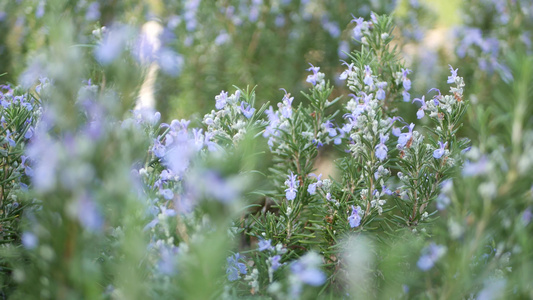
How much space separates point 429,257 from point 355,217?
403mm

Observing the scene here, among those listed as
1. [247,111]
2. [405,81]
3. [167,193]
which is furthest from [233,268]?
[405,81]

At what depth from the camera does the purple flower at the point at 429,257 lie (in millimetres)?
975

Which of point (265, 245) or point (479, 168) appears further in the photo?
point (265, 245)

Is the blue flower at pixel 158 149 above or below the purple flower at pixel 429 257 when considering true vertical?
above

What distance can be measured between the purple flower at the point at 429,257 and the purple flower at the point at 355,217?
36 centimetres

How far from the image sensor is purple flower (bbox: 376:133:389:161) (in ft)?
4.56

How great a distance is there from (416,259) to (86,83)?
1309 millimetres

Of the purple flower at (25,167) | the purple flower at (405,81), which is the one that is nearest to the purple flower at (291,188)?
the purple flower at (405,81)

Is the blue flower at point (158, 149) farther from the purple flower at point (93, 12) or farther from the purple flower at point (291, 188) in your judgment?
the purple flower at point (93, 12)

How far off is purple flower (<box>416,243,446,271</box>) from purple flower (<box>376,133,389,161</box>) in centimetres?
42

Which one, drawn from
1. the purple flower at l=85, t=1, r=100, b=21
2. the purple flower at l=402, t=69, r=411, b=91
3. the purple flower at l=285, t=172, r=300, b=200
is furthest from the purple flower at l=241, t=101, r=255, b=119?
the purple flower at l=85, t=1, r=100, b=21

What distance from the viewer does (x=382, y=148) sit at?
1.40 metres

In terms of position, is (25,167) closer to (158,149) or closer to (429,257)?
(158,149)

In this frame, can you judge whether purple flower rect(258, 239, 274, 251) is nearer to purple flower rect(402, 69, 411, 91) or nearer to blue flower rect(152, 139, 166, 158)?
blue flower rect(152, 139, 166, 158)
